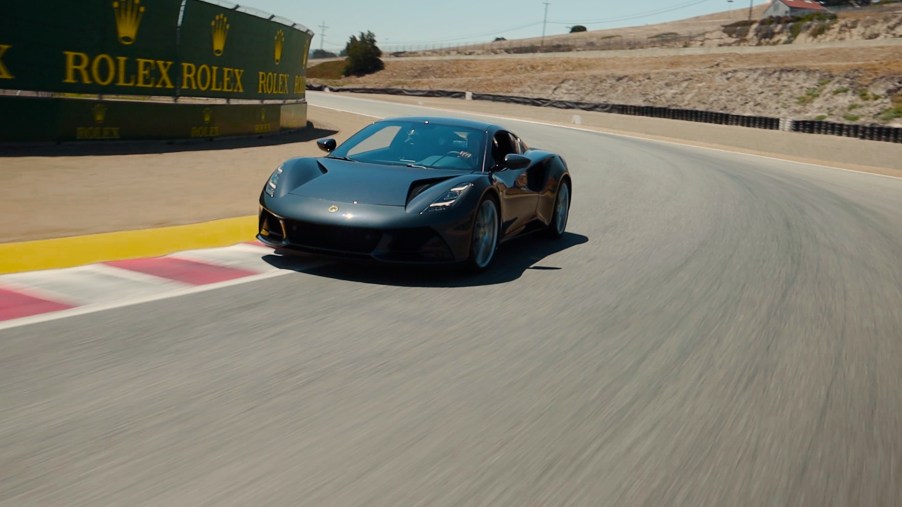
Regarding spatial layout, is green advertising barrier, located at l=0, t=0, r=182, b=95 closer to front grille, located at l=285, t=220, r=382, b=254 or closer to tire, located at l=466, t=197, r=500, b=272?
front grille, located at l=285, t=220, r=382, b=254

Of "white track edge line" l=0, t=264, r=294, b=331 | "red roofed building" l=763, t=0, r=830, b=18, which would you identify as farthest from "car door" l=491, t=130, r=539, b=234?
"red roofed building" l=763, t=0, r=830, b=18

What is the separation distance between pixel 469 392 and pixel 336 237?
258 cm

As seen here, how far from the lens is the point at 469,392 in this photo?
4664mm

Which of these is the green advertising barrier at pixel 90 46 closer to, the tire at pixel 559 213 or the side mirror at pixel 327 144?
the side mirror at pixel 327 144

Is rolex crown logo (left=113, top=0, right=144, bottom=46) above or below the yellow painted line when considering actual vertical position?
above

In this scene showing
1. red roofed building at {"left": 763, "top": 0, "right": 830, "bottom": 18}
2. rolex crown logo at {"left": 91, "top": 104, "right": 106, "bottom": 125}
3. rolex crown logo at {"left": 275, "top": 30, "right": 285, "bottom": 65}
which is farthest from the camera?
red roofed building at {"left": 763, "top": 0, "right": 830, "bottom": 18}

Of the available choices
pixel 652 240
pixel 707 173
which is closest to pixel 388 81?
pixel 707 173

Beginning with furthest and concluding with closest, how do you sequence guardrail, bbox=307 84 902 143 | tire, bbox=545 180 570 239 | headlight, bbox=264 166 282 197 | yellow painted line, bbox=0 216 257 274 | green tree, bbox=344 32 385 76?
1. green tree, bbox=344 32 385 76
2. guardrail, bbox=307 84 902 143
3. tire, bbox=545 180 570 239
4. headlight, bbox=264 166 282 197
5. yellow painted line, bbox=0 216 257 274

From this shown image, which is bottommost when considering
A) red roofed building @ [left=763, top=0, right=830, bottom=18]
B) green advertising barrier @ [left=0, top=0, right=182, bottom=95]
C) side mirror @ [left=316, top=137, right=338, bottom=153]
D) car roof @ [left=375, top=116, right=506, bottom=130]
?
side mirror @ [left=316, top=137, right=338, bottom=153]

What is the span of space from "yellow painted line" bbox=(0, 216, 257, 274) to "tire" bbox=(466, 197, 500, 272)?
2.29 m

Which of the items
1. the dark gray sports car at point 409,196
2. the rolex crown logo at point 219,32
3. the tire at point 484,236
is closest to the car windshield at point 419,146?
the dark gray sports car at point 409,196

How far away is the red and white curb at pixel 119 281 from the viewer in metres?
5.71

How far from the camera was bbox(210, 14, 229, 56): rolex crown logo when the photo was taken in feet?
56.7

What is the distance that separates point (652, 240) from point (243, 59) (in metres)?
10.8
